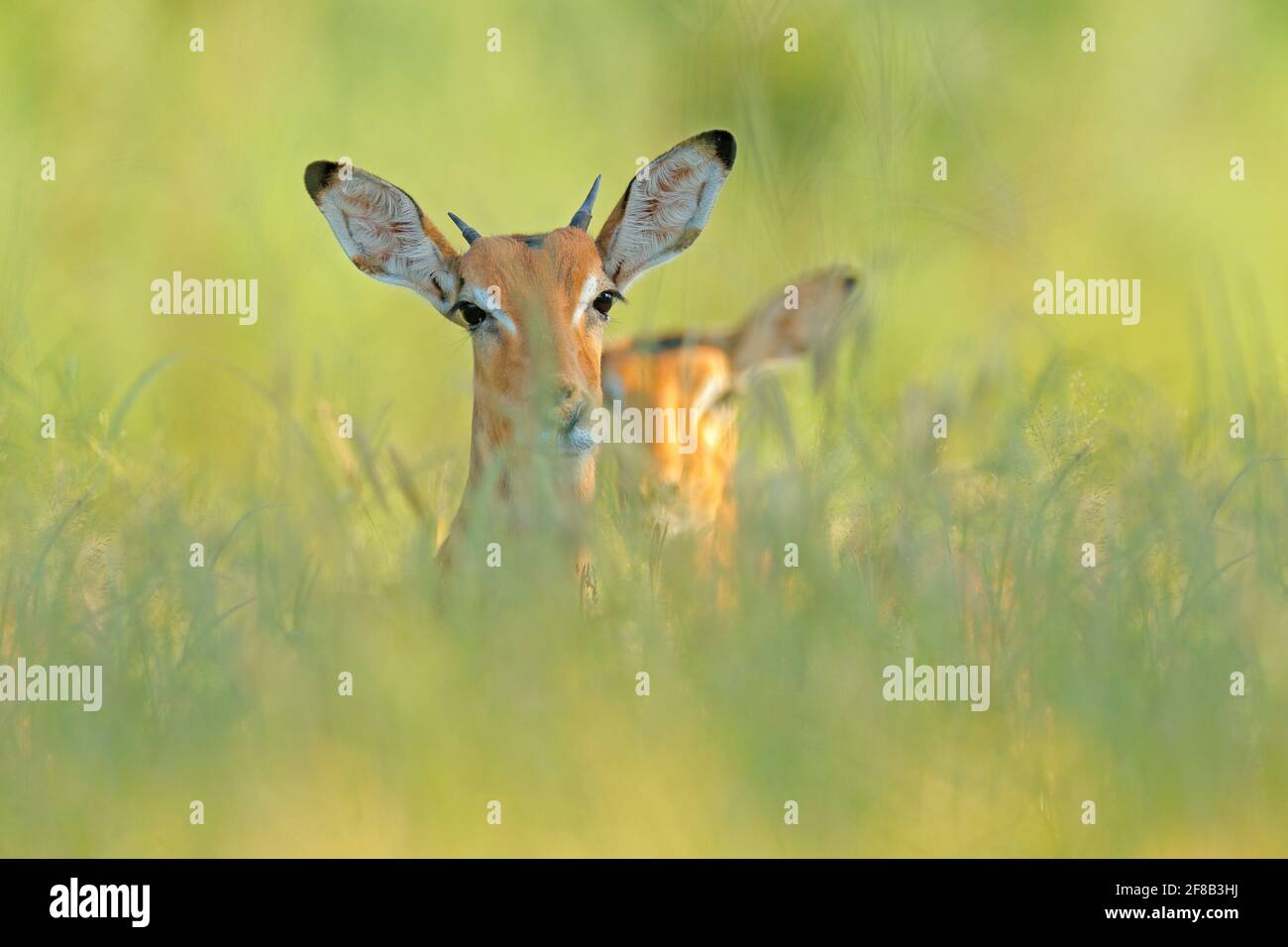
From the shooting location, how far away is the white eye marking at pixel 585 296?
7008 millimetres

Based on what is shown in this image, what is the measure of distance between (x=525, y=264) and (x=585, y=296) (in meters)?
0.27

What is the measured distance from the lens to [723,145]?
7.26 m

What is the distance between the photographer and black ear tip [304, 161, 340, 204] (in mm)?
6977

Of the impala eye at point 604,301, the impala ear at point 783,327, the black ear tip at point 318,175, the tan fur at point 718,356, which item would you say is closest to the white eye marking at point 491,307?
the impala eye at point 604,301

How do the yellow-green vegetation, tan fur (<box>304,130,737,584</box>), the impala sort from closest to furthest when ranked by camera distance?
the yellow-green vegetation, the impala, tan fur (<box>304,130,737,584</box>)

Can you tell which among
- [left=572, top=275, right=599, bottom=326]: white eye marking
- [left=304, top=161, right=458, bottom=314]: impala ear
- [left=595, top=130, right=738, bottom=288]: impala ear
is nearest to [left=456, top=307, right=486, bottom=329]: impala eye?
[left=304, top=161, right=458, bottom=314]: impala ear

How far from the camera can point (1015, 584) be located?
203 inches

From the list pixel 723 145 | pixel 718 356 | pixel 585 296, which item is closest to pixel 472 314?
pixel 585 296

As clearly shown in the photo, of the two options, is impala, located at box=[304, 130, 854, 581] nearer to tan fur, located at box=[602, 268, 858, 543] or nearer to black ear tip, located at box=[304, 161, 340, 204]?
black ear tip, located at box=[304, 161, 340, 204]

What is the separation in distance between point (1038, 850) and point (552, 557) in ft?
5.95

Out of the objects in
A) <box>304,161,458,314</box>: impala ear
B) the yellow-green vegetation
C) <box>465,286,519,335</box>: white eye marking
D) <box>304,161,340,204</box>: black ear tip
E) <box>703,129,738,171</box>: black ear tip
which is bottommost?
the yellow-green vegetation

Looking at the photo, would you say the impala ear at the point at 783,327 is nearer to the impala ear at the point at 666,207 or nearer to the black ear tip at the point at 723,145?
the impala ear at the point at 666,207

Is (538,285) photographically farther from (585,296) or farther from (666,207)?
(666,207)

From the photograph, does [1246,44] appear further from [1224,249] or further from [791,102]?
[791,102]
